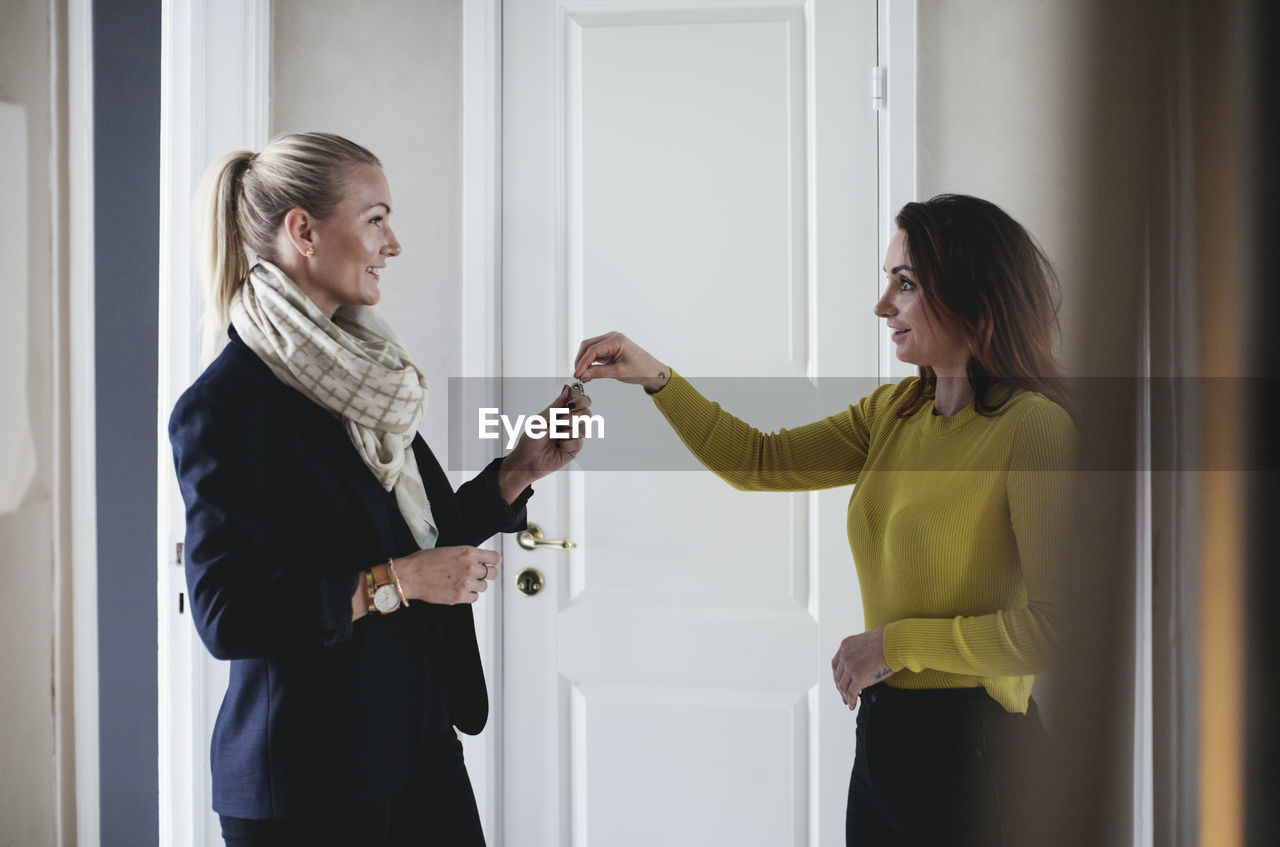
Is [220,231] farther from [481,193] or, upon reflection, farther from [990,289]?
[990,289]

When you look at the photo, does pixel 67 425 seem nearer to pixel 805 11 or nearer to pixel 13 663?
pixel 13 663

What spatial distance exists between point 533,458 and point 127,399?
25.2 inches

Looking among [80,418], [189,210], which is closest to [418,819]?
[80,418]

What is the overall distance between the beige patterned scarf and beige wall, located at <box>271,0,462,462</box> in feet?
1.27

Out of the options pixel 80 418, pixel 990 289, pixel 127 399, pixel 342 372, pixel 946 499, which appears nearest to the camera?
pixel 990 289

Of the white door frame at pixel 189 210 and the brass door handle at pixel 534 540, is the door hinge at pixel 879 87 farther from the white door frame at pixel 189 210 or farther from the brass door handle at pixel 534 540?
the brass door handle at pixel 534 540

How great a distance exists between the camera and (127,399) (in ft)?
3.96

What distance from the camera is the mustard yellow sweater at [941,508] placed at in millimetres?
192

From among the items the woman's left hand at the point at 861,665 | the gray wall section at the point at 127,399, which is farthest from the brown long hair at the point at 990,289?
the gray wall section at the point at 127,399

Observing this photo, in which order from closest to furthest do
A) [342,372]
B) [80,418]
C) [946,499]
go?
[946,499]
[80,418]
[342,372]

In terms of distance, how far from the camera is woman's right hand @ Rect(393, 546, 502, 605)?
0.83m

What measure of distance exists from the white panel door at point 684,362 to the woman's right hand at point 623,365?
0.71 ft

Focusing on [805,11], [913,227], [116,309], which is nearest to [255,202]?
[116,309]

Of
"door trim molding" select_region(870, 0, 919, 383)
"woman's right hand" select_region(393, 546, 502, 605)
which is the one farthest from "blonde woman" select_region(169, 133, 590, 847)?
"door trim molding" select_region(870, 0, 919, 383)
